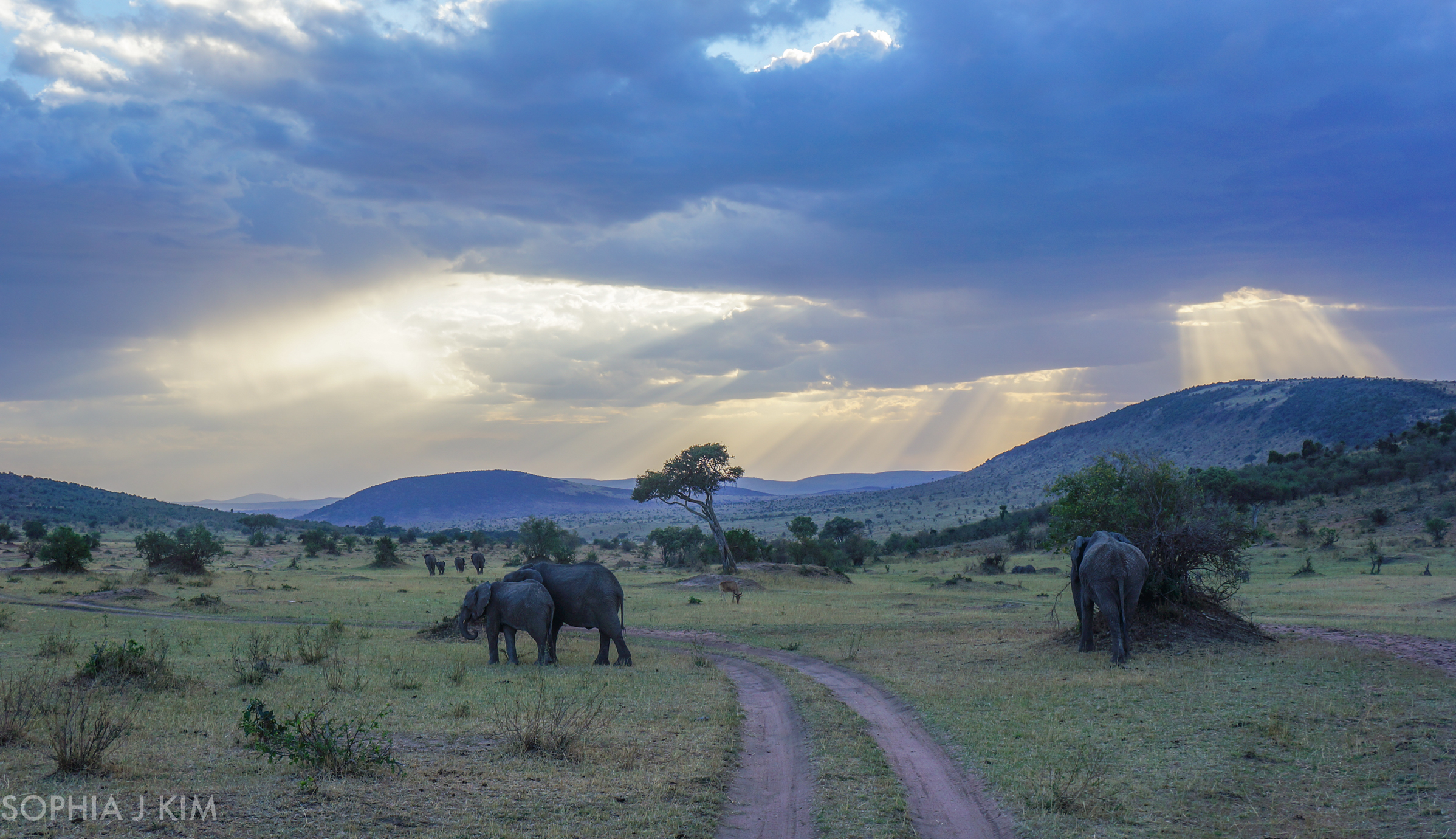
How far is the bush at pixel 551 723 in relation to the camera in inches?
388

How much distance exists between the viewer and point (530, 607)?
18.8 m

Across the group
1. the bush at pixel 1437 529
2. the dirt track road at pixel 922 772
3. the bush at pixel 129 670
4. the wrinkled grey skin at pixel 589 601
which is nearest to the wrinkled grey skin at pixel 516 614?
the wrinkled grey skin at pixel 589 601

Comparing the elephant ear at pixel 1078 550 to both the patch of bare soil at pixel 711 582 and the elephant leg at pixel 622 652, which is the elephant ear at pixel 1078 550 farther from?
the patch of bare soil at pixel 711 582

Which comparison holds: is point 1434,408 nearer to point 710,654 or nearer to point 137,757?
point 710,654

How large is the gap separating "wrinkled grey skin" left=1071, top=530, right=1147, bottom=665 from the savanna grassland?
704 millimetres

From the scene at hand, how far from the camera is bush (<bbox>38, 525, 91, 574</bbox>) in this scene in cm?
4297

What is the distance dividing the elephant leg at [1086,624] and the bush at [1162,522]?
2026mm

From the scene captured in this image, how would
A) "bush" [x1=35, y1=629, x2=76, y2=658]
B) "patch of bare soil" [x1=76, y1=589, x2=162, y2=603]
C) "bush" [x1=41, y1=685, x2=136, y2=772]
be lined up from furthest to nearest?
"patch of bare soil" [x1=76, y1=589, x2=162, y2=603]
"bush" [x1=35, y1=629, x2=76, y2=658]
"bush" [x1=41, y1=685, x2=136, y2=772]

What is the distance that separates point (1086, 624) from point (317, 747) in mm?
15496

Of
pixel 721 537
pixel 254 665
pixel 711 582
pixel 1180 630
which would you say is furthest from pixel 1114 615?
pixel 721 537

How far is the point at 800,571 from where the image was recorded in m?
50.3

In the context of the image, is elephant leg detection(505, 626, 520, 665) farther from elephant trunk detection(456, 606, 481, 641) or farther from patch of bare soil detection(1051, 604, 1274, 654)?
patch of bare soil detection(1051, 604, 1274, 654)

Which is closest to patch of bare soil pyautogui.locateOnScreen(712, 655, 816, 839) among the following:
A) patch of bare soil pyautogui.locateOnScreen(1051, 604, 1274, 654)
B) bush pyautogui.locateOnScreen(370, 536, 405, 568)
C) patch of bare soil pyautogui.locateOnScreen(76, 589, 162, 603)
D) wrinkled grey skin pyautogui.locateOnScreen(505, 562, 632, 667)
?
wrinkled grey skin pyautogui.locateOnScreen(505, 562, 632, 667)

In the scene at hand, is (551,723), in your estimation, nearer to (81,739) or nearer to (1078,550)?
(81,739)
